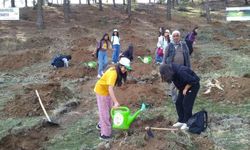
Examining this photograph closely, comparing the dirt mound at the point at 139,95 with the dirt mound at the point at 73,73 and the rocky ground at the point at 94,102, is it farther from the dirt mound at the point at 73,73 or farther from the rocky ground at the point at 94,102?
the dirt mound at the point at 73,73

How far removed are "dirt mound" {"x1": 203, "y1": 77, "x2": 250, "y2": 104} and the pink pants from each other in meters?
4.07

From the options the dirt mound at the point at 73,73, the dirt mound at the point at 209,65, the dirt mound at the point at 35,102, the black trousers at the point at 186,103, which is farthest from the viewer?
the dirt mound at the point at 73,73

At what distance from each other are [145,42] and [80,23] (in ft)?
45.5

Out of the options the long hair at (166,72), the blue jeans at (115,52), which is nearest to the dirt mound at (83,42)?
the blue jeans at (115,52)

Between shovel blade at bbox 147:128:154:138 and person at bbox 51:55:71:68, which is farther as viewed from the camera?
person at bbox 51:55:71:68

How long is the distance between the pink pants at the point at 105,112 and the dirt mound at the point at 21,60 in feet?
42.1

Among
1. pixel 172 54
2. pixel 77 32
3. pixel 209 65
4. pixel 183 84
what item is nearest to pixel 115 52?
pixel 209 65

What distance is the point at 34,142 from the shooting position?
29.7 feet

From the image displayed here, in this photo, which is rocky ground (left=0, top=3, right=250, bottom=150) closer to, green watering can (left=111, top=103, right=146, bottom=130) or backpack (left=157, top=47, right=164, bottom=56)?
green watering can (left=111, top=103, right=146, bottom=130)

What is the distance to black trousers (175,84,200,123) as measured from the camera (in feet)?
26.5

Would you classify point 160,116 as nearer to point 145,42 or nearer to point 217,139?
point 217,139

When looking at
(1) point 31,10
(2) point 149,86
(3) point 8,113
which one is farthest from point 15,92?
(1) point 31,10

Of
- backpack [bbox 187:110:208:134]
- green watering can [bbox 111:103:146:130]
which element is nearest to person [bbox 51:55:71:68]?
green watering can [bbox 111:103:146:130]

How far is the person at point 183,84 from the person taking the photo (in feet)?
24.8
